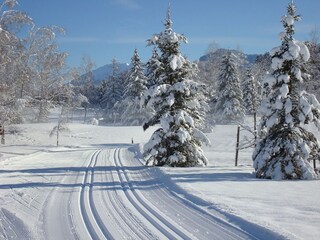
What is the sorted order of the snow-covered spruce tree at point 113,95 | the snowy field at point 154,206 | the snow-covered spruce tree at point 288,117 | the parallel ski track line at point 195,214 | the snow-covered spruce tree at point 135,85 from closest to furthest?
the parallel ski track line at point 195,214, the snowy field at point 154,206, the snow-covered spruce tree at point 288,117, the snow-covered spruce tree at point 135,85, the snow-covered spruce tree at point 113,95

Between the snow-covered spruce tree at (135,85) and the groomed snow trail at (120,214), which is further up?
the snow-covered spruce tree at (135,85)

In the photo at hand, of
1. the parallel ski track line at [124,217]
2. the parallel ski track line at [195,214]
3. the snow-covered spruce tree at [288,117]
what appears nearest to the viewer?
the parallel ski track line at [195,214]

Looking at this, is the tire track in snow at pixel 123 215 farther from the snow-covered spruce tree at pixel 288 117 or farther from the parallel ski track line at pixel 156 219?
the snow-covered spruce tree at pixel 288 117

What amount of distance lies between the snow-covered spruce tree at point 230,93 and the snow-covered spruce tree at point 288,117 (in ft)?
148

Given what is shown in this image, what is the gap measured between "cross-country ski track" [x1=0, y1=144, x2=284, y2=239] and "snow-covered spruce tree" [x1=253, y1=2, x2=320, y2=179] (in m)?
5.84

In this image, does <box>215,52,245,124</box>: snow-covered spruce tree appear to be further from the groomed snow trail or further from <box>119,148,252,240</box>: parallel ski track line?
<box>119,148,252,240</box>: parallel ski track line

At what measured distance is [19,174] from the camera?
665 inches

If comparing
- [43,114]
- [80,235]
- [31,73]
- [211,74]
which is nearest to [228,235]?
[80,235]

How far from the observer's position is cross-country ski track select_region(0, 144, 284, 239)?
7.73 m

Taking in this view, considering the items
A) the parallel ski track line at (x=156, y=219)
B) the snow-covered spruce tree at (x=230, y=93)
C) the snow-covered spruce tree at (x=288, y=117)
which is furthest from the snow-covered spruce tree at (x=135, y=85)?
the parallel ski track line at (x=156, y=219)

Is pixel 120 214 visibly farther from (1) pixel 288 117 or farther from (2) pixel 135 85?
(2) pixel 135 85

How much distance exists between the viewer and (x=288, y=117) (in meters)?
16.7

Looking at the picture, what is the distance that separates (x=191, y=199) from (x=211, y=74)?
2907 inches

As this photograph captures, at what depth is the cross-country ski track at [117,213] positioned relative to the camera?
773 cm
